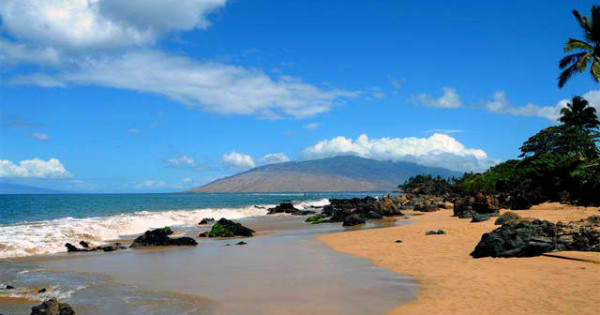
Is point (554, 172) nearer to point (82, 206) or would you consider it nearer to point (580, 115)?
point (580, 115)

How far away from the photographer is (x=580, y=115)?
55.2m

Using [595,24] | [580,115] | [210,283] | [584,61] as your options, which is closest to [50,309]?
[210,283]

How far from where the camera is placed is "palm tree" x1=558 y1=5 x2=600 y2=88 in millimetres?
29672

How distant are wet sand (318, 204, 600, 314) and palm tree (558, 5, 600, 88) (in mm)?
23326

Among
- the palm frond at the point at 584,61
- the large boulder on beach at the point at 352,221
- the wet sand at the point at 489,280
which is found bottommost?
the wet sand at the point at 489,280

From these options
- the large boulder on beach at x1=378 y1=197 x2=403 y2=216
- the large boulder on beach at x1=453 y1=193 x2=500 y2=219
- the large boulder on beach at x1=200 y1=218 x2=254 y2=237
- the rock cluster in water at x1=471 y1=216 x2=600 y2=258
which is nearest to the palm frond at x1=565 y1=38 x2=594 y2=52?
the large boulder on beach at x1=453 y1=193 x2=500 y2=219

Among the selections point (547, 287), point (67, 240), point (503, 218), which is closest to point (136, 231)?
point (67, 240)

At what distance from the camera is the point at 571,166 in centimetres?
2928

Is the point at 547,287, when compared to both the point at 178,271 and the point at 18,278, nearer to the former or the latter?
the point at 178,271

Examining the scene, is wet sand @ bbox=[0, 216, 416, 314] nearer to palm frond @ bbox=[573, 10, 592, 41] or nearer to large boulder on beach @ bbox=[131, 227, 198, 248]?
large boulder on beach @ bbox=[131, 227, 198, 248]

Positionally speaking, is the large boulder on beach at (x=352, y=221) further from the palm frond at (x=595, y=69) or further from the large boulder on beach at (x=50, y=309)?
the large boulder on beach at (x=50, y=309)

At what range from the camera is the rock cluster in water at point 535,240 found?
11242 mm

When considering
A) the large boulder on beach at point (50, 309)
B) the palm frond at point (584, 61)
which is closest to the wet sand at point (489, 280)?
the large boulder on beach at point (50, 309)

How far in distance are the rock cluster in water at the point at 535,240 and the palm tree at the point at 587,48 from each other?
23.1m
